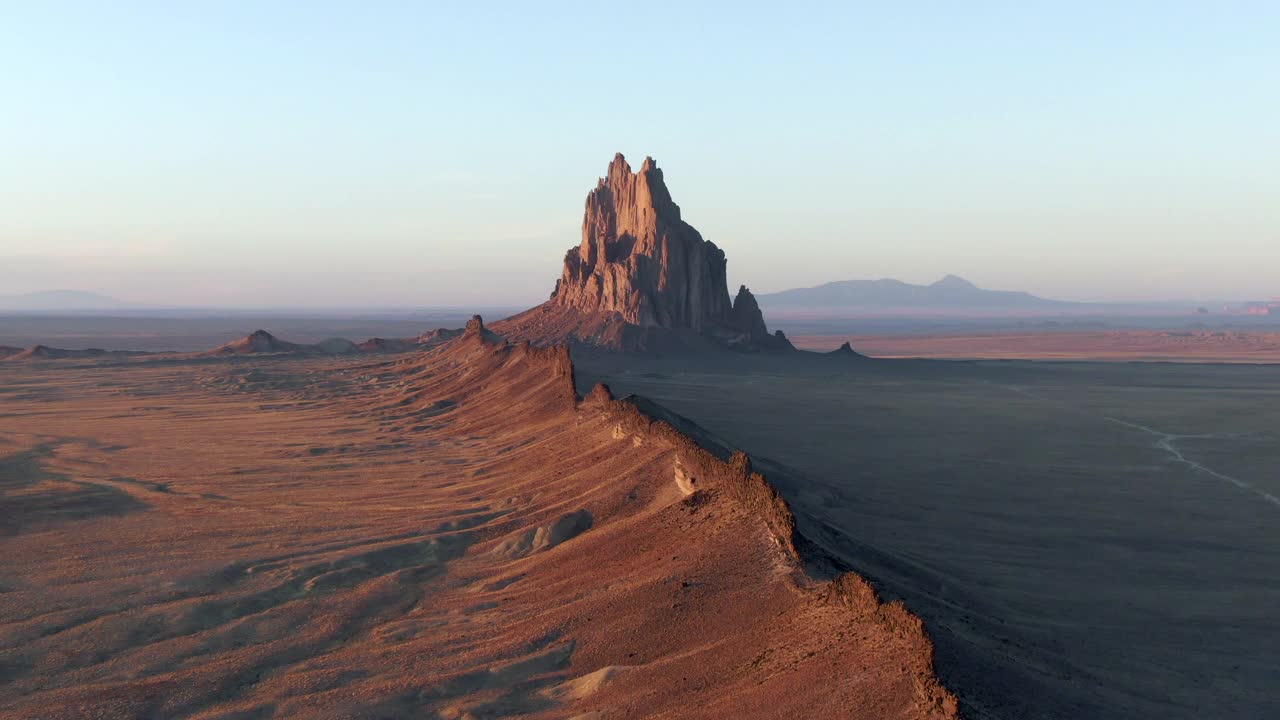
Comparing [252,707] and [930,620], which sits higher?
[930,620]

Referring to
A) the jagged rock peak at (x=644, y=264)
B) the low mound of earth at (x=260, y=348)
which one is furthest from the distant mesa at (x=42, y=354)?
the jagged rock peak at (x=644, y=264)

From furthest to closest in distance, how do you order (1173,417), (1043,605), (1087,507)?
1. (1173,417)
2. (1087,507)
3. (1043,605)

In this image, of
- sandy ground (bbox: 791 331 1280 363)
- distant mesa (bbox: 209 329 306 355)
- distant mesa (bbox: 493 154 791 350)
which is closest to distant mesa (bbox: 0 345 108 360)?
distant mesa (bbox: 209 329 306 355)

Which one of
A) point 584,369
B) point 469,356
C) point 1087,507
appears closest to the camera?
point 1087,507

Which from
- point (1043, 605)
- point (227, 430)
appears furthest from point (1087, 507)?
point (227, 430)

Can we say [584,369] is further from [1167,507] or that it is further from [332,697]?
[332,697]

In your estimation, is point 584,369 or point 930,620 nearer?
point 930,620

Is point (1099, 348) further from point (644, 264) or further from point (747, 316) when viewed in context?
point (644, 264)

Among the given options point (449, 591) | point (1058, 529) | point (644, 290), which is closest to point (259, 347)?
point (644, 290)
